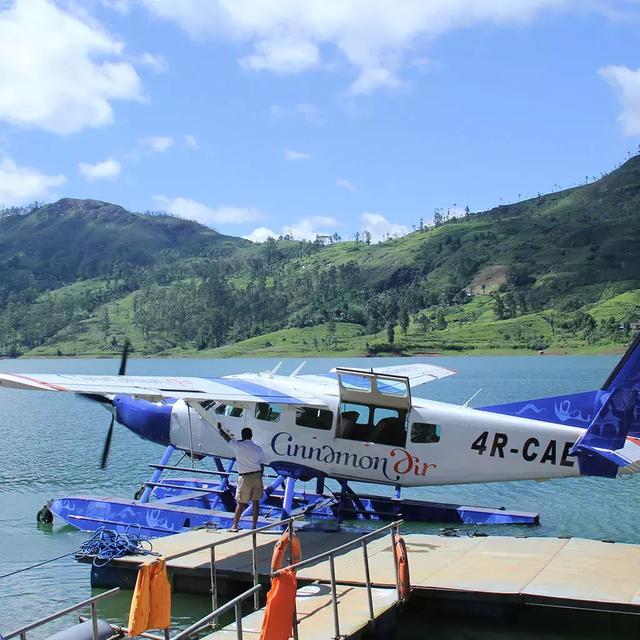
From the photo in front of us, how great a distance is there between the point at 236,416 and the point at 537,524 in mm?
7211

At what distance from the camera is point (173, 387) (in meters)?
15.7

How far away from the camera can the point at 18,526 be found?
20.5 meters

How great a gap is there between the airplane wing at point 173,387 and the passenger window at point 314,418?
0.30 meters

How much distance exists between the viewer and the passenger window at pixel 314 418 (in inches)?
656

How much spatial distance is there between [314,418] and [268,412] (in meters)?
0.99

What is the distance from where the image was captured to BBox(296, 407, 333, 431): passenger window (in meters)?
16.7

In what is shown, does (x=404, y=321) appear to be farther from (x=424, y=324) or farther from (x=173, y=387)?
(x=173, y=387)

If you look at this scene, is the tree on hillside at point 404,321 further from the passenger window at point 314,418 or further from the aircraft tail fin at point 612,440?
the aircraft tail fin at point 612,440

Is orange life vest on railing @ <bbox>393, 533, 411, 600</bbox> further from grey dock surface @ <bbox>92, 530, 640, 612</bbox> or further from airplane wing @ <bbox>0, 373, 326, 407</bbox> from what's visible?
airplane wing @ <bbox>0, 373, 326, 407</bbox>

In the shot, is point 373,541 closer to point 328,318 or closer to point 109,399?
point 109,399

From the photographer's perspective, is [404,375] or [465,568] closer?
[465,568]

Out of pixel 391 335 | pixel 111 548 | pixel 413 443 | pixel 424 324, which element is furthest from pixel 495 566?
pixel 424 324

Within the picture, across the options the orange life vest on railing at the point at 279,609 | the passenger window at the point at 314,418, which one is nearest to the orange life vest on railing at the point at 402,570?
the orange life vest on railing at the point at 279,609

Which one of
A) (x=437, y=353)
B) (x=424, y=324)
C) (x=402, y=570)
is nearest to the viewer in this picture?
(x=402, y=570)
